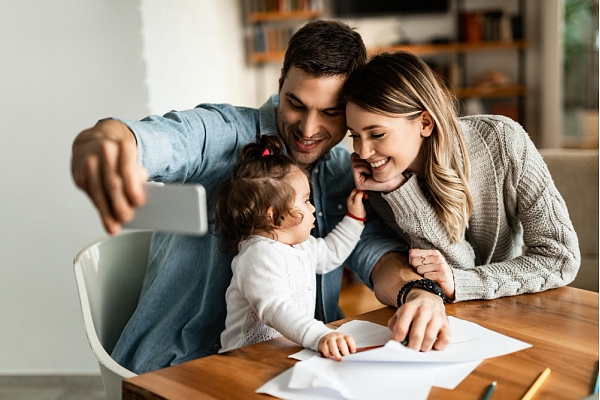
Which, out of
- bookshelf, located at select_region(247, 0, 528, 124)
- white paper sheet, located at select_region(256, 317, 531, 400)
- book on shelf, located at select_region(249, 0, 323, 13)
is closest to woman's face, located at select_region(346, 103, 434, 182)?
white paper sheet, located at select_region(256, 317, 531, 400)

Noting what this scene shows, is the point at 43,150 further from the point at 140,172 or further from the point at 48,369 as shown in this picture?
the point at 140,172

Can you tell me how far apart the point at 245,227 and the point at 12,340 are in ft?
5.31

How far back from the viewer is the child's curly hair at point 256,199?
4.21 feet

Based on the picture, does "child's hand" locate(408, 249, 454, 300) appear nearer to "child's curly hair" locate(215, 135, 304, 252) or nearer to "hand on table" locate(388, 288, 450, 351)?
"hand on table" locate(388, 288, 450, 351)

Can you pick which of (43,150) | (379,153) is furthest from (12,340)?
(379,153)

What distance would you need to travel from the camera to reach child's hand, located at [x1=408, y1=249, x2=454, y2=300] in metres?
1.26

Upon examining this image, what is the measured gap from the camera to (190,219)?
58 centimetres

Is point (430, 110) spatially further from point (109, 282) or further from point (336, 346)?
point (109, 282)

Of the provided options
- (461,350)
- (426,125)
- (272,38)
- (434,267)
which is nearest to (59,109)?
(426,125)

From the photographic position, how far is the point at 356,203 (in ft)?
4.91

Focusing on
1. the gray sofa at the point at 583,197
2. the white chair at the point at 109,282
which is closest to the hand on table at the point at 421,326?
the white chair at the point at 109,282

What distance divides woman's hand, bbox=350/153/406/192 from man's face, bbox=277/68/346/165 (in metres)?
0.09

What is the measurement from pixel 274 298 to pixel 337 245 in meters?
0.38

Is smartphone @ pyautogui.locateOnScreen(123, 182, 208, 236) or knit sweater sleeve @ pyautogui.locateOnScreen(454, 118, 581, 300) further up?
smartphone @ pyautogui.locateOnScreen(123, 182, 208, 236)
